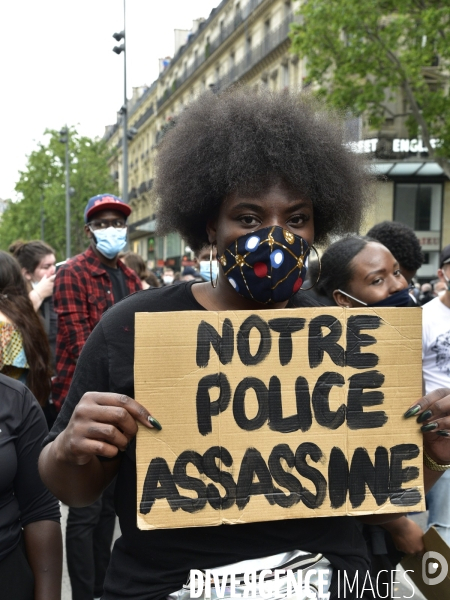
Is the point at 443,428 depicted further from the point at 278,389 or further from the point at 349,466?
the point at 278,389

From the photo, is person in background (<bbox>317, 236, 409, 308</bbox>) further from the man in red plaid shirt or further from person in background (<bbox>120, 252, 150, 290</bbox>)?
person in background (<bbox>120, 252, 150, 290</bbox>)

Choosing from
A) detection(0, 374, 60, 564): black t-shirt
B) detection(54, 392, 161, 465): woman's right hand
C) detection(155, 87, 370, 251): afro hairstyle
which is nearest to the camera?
detection(54, 392, 161, 465): woman's right hand

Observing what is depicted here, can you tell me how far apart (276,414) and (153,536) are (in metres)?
0.44

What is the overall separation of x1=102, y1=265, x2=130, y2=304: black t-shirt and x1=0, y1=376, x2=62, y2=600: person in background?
234 centimetres

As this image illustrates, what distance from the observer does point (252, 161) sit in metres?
1.98

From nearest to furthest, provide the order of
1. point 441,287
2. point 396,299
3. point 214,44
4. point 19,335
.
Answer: point 396,299 → point 19,335 → point 441,287 → point 214,44

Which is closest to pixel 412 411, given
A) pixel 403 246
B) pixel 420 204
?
pixel 403 246

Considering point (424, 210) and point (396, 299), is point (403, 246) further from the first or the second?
point (424, 210)

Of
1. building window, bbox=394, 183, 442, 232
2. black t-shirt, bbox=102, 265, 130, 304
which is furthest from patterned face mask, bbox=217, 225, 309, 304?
building window, bbox=394, 183, 442, 232

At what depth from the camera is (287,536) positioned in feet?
5.94

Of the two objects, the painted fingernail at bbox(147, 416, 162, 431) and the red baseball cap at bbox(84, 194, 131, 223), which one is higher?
the red baseball cap at bbox(84, 194, 131, 223)

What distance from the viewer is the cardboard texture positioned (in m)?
2.37

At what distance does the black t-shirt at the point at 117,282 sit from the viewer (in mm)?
4764

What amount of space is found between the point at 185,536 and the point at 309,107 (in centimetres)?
133
